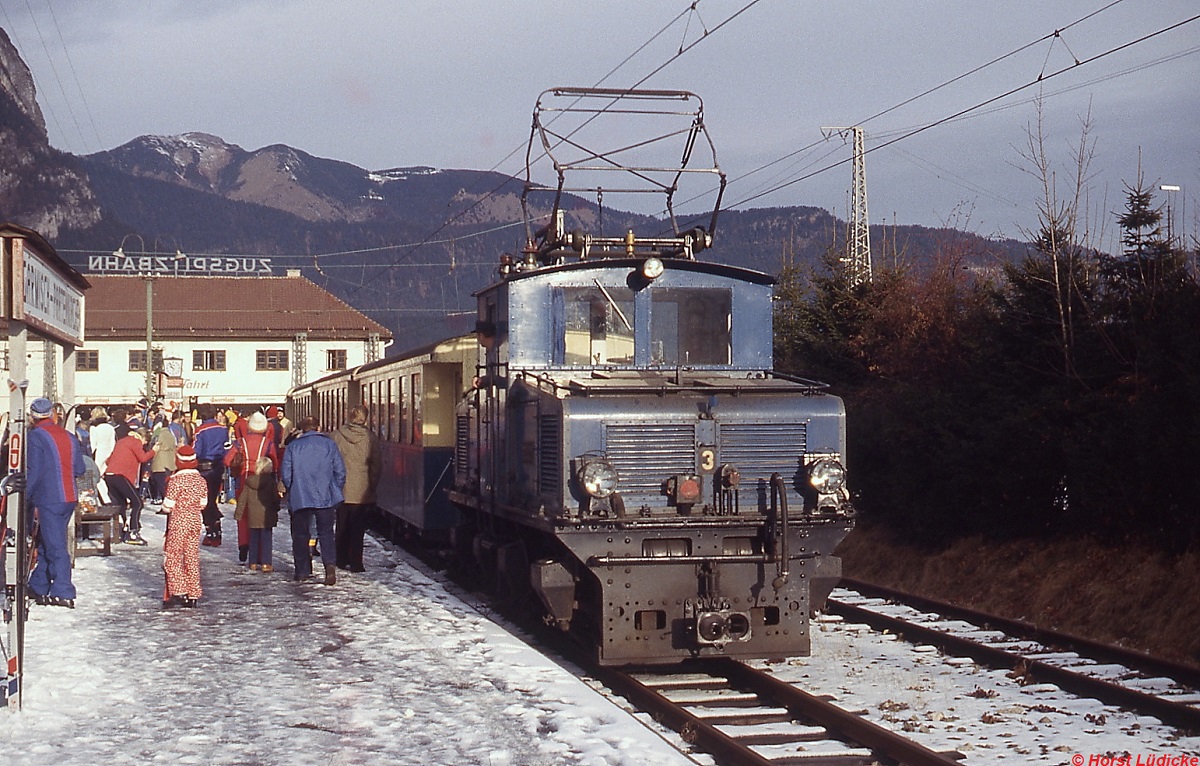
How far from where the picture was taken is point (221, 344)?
69.7 m

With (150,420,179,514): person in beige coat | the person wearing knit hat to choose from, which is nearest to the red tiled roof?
(150,420,179,514): person in beige coat

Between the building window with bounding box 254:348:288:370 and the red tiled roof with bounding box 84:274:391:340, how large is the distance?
909 mm


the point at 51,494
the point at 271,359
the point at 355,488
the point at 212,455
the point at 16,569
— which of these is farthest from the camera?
the point at 271,359

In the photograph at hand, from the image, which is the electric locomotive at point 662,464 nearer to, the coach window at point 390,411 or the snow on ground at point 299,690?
the snow on ground at point 299,690

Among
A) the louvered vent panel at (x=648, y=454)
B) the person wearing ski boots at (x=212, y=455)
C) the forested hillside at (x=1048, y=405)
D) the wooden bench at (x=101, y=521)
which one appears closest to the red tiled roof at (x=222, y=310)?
the person wearing ski boots at (x=212, y=455)

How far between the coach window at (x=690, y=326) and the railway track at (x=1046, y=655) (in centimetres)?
287

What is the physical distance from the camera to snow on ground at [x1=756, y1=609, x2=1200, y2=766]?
309 inches

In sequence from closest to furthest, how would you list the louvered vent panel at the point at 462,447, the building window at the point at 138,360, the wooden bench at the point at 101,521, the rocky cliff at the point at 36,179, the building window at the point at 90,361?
the louvered vent panel at the point at 462,447 < the wooden bench at the point at 101,521 < the building window at the point at 90,361 < the building window at the point at 138,360 < the rocky cliff at the point at 36,179

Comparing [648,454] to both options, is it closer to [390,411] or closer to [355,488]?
[355,488]

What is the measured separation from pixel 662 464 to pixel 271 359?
6238 cm

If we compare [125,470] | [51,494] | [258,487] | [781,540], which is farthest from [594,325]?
[125,470]

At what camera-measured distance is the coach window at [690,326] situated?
1143 cm

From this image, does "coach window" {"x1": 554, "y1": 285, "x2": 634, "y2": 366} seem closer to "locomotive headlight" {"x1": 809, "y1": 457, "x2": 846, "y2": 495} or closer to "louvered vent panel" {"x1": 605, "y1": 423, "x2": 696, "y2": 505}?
"louvered vent panel" {"x1": 605, "y1": 423, "x2": 696, "y2": 505}

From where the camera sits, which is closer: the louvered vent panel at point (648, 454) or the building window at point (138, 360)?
the louvered vent panel at point (648, 454)
